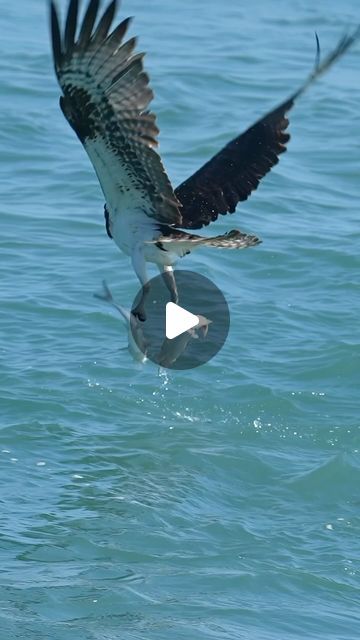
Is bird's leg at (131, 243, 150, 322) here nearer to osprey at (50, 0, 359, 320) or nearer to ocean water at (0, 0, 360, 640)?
osprey at (50, 0, 359, 320)

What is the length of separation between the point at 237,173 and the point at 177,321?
0.95 metres

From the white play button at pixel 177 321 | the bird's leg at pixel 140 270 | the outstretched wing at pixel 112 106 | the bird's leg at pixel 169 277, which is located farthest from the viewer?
the bird's leg at pixel 169 277

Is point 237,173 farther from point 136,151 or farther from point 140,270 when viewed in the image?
point 136,151

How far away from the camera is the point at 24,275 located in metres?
11.5

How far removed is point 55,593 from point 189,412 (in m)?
2.61

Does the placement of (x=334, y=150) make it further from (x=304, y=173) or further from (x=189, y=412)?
(x=189, y=412)

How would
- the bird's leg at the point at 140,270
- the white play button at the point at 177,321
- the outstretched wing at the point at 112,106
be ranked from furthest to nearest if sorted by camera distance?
the white play button at the point at 177,321 → the bird's leg at the point at 140,270 → the outstretched wing at the point at 112,106

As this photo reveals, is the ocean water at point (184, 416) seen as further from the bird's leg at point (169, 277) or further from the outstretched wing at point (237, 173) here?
the outstretched wing at point (237, 173)

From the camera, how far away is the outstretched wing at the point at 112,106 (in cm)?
704

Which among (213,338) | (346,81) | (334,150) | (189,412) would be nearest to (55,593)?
(189,412)

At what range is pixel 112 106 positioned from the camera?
7.37 metres
